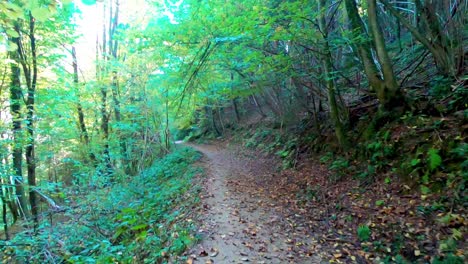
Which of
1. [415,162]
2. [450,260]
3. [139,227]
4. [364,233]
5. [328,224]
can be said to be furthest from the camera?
[139,227]

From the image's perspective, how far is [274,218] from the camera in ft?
17.9

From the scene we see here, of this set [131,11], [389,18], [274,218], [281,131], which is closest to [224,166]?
[281,131]

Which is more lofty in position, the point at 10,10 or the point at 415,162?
the point at 10,10

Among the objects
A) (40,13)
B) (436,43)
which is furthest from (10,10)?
(436,43)

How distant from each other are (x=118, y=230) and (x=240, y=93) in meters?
7.27

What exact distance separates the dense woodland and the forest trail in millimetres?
572

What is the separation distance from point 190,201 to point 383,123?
5.37 metres

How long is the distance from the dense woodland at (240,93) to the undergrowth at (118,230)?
1.7 inches

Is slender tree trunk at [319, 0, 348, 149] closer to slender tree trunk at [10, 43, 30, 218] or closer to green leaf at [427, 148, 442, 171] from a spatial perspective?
green leaf at [427, 148, 442, 171]

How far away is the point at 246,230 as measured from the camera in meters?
4.80

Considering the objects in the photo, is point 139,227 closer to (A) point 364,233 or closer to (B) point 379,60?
(A) point 364,233

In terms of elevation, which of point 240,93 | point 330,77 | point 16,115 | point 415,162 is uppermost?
point 16,115

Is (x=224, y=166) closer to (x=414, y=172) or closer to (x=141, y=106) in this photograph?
(x=141, y=106)

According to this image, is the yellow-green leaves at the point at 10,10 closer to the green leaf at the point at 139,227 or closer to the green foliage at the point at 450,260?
the green leaf at the point at 139,227
